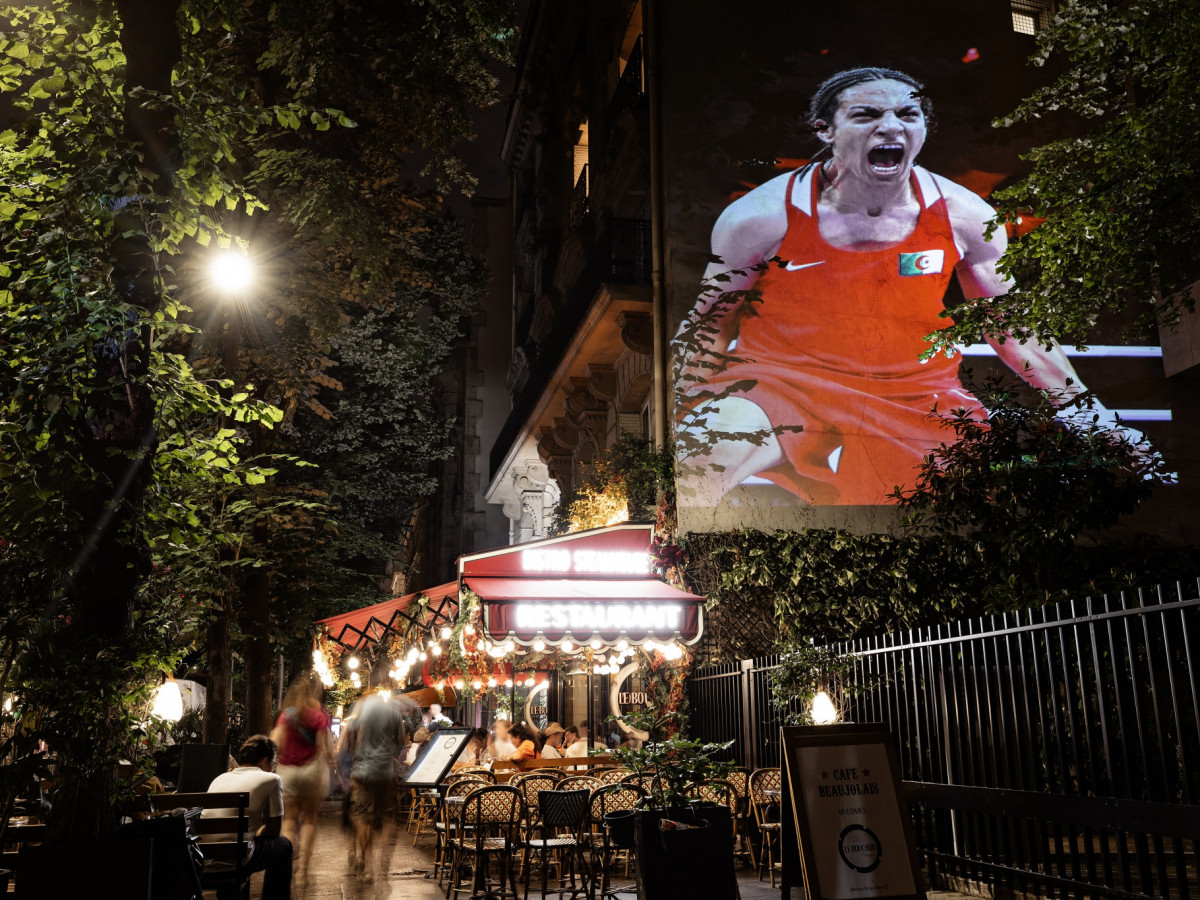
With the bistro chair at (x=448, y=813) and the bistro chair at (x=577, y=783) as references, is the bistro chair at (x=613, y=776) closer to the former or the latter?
the bistro chair at (x=577, y=783)

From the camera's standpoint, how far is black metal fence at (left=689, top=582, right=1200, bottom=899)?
19.0 feet

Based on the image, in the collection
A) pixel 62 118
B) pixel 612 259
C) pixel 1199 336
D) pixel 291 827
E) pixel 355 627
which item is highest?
pixel 612 259

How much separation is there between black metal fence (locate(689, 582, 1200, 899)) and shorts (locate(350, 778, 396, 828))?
4.62 metres

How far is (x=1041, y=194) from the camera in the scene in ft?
39.4

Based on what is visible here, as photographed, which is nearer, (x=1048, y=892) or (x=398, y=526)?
(x=1048, y=892)

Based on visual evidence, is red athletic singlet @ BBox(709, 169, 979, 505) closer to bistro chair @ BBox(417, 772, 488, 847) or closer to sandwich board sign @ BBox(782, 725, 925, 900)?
bistro chair @ BBox(417, 772, 488, 847)

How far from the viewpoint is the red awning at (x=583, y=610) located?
11758mm

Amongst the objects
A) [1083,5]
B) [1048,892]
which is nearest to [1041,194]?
[1083,5]

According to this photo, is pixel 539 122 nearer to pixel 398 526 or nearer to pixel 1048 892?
pixel 398 526

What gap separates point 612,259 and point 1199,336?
31.4 ft

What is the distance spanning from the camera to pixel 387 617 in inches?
742

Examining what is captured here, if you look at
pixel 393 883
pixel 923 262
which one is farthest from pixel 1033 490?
pixel 393 883

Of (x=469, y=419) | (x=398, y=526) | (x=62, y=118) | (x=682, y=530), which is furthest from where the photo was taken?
(x=469, y=419)

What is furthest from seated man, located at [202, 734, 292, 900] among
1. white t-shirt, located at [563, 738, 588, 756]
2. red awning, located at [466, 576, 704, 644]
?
white t-shirt, located at [563, 738, 588, 756]
